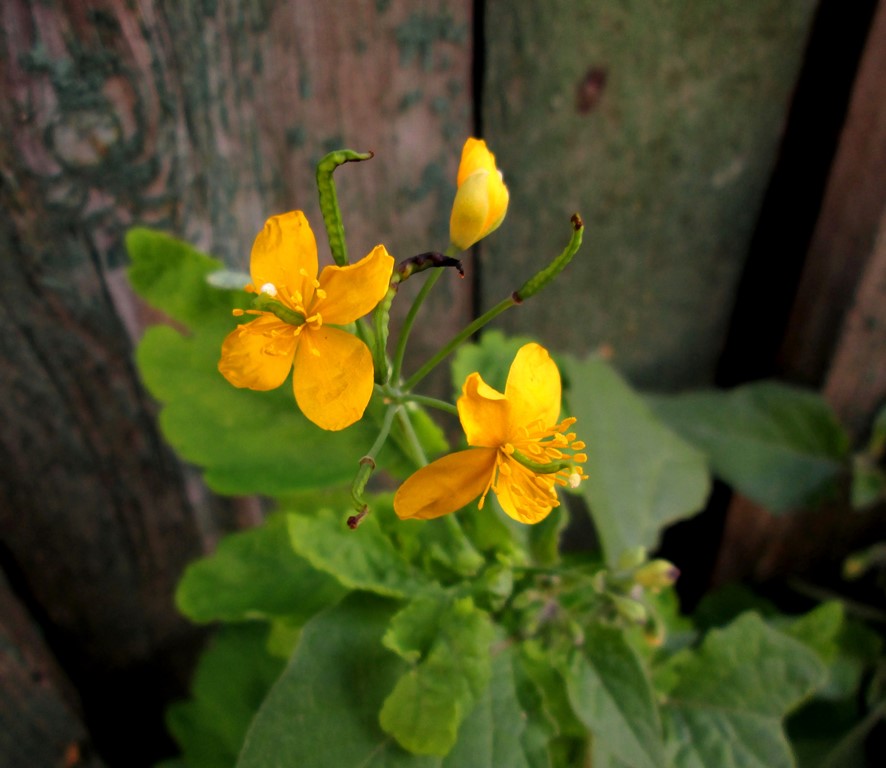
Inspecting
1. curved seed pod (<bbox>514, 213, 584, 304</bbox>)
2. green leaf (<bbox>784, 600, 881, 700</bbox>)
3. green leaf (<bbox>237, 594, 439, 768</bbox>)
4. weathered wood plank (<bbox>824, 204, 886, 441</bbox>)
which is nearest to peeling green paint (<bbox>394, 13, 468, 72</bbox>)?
curved seed pod (<bbox>514, 213, 584, 304</bbox>)

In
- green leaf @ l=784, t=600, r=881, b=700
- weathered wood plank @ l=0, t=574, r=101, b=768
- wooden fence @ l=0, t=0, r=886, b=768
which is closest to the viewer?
wooden fence @ l=0, t=0, r=886, b=768

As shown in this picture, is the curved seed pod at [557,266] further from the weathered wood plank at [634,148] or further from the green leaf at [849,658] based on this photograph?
the green leaf at [849,658]

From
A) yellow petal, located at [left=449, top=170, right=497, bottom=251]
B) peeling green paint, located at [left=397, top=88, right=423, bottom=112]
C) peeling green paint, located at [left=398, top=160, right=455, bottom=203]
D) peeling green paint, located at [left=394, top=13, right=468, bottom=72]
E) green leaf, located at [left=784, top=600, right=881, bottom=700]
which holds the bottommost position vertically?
green leaf, located at [left=784, top=600, right=881, bottom=700]

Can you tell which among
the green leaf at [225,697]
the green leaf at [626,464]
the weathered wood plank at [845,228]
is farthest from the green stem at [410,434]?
the weathered wood plank at [845,228]

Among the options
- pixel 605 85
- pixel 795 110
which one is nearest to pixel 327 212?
pixel 605 85

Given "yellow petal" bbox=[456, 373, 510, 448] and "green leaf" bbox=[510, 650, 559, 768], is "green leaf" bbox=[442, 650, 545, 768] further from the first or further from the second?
"yellow petal" bbox=[456, 373, 510, 448]

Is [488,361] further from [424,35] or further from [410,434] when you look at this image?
[424,35]

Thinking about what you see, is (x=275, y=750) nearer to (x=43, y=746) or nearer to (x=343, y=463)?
(x=343, y=463)
